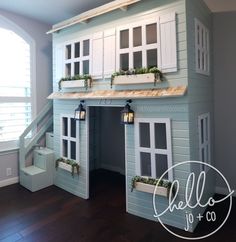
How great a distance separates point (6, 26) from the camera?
397 centimetres

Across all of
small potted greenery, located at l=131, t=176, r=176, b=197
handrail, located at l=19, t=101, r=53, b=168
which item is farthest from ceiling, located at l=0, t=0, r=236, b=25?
small potted greenery, located at l=131, t=176, r=176, b=197

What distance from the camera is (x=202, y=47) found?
3.08m

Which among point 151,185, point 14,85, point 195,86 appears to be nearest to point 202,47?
point 195,86

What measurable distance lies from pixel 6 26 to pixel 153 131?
330cm

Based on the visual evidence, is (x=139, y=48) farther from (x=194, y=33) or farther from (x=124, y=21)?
(x=194, y=33)

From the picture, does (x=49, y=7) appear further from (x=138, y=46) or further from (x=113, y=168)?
(x=113, y=168)

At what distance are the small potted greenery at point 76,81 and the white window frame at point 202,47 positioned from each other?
5.18 ft

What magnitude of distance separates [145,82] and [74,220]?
2.02m

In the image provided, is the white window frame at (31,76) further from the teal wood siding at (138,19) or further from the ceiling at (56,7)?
the teal wood siding at (138,19)

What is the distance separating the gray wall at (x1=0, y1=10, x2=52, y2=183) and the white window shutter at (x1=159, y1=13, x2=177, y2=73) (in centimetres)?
281

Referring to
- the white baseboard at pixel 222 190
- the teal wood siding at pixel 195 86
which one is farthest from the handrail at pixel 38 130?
the white baseboard at pixel 222 190

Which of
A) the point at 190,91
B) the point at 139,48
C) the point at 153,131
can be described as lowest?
the point at 153,131

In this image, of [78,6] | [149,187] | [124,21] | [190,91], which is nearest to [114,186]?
[149,187]

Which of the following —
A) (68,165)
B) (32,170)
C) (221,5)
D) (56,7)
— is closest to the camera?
(221,5)
